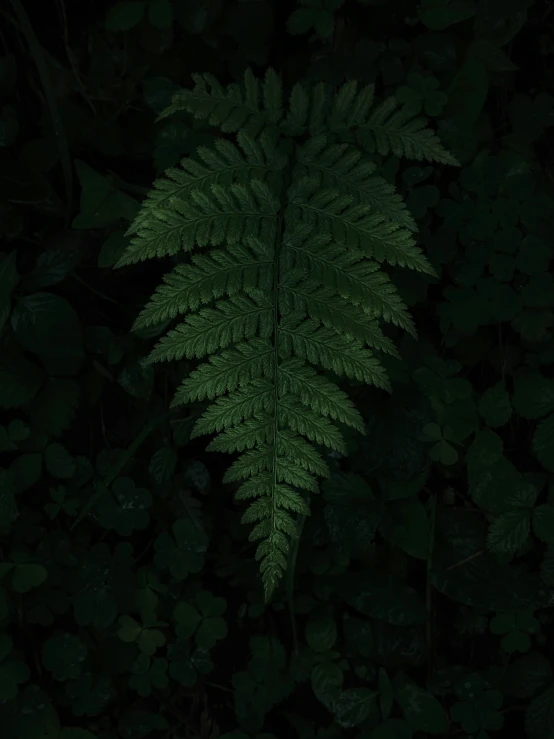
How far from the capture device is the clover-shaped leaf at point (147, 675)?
8.77 ft

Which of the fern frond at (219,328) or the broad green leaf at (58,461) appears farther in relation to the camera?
the broad green leaf at (58,461)

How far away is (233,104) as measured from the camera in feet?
6.97

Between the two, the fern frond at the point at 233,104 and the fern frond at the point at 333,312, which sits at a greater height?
the fern frond at the point at 233,104

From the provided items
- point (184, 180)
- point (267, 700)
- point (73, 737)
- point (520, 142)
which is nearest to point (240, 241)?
point (184, 180)

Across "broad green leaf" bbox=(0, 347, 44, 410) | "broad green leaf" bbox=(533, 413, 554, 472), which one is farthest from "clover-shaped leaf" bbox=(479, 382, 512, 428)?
"broad green leaf" bbox=(0, 347, 44, 410)

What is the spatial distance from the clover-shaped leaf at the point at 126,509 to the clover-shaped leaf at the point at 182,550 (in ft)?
0.36

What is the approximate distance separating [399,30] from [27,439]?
2.07 metres

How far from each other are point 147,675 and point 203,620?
11.9 inches

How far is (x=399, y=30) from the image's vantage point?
2.51 metres

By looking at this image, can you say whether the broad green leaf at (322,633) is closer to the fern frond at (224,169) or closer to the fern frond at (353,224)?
the fern frond at (353,224)

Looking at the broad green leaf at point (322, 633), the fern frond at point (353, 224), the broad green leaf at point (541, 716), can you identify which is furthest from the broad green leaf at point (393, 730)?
the fern frond at point (353, 224)

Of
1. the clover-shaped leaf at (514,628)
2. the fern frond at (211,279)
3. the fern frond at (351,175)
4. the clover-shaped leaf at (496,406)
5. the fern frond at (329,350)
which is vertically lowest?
the clover-shaped leaf at (514,628)

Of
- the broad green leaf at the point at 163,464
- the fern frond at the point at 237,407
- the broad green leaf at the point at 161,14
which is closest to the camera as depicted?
the fern frond at the point at 237,407

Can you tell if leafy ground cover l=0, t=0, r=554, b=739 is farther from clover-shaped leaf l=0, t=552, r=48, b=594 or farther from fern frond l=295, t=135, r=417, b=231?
fern frond l=295, t=135, r=417, b=231
